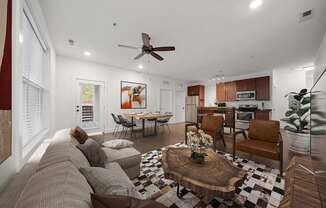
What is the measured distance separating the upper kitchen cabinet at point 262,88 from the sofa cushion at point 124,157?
6152 millimetres

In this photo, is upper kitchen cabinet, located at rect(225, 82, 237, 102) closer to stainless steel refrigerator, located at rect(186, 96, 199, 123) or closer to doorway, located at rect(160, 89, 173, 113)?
stainless steel refrigerator, located at rect(186, 96, 199, 123)

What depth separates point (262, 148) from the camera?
7.66 ft

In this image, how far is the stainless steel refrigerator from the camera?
8.17 meters

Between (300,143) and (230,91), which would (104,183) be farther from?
(230,91)

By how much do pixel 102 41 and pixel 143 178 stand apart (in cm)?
323

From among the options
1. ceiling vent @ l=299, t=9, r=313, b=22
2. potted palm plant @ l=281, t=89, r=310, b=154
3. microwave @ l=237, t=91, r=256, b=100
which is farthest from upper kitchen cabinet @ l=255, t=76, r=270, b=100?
ceiling vent @ l=299, t=9, r=313, b=22

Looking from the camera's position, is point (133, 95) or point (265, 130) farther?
point (133, 95)

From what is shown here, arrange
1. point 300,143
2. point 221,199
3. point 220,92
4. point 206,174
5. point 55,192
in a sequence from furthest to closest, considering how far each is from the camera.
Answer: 1. point 220,92
2. point 300,143
3. point 221,199
4. point 206,174
5. point 55,192

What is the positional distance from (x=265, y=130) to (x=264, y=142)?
254mm

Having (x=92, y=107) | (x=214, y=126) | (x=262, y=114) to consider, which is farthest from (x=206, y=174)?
(x=92, y=107)

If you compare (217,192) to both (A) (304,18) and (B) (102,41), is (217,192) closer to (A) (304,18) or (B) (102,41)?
(A) (304,18)

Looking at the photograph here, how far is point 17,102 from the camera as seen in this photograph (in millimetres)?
1124

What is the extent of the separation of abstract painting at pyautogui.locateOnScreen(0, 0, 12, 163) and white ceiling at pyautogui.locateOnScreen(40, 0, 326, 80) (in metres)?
1.38

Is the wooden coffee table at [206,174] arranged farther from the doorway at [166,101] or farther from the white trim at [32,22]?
the doorway at [166,101]
